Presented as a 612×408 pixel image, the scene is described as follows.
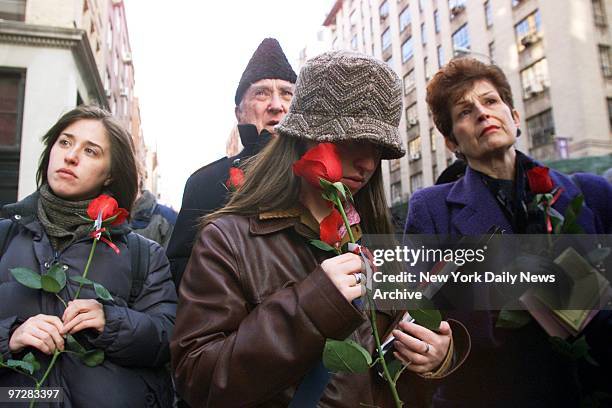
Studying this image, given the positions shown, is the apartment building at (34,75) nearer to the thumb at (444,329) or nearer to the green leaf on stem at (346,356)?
the thumb at (444,329)

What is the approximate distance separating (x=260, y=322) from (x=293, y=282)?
0.52ft

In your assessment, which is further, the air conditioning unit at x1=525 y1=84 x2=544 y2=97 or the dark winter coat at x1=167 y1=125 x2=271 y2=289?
the air conditioning unit at x1=525 y1=84 x2=544 y2=97

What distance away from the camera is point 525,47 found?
58.2ft

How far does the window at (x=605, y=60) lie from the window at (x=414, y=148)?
6512 millimetres

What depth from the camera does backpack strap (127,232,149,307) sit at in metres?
1.68

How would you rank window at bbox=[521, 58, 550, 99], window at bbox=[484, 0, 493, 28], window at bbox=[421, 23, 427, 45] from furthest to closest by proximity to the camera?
window at bbox=[421, 23, 427, 45]
window at bbox=[484, 0, 493, 28]
window at bbox=[521, 58, 550, 99]

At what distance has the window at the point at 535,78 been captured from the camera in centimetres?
1680

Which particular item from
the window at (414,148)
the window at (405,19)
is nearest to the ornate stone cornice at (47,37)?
the window at (405,19)

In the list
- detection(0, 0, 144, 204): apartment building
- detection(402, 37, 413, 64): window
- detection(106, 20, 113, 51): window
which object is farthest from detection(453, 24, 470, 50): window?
detection(0, 0, 144, 204): apartment building

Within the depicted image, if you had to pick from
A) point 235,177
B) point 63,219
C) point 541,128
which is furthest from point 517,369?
point 541,128

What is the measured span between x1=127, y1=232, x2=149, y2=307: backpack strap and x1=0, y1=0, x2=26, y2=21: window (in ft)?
36.5

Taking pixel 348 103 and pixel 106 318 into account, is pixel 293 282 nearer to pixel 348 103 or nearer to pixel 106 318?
pixel 348 103

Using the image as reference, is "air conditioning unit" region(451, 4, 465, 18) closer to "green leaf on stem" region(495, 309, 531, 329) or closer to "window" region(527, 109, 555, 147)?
"window" region(527, 109, 555, 147)

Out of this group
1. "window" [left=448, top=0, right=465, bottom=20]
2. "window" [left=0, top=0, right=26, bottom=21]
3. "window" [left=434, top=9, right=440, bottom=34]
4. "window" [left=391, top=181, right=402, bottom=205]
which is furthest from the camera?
"window" [left=434, top=9, right=440, bottom=34]
